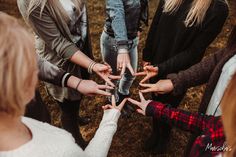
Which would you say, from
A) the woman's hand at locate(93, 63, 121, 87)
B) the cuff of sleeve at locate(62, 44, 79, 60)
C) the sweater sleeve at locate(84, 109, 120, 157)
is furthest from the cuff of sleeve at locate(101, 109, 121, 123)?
the cuff of sleeve at locate(62, 44, 79, 60)

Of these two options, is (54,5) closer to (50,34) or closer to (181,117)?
(50,34)

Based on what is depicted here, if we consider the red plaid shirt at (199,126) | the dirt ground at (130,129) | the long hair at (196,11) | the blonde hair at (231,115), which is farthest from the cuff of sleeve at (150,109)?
the dirt ground at (130,129)

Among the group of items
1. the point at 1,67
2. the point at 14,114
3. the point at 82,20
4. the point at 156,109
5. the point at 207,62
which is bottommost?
the point at 156,109

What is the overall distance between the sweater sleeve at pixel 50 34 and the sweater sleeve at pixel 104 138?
0.68 m

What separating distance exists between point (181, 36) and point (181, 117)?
67 cm

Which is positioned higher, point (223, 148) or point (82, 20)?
point (82, 20)

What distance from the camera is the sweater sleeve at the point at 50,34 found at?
2.32m

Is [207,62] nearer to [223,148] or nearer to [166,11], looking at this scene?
[166,11]

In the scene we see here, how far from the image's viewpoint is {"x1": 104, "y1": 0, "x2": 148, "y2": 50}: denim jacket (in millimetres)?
2793

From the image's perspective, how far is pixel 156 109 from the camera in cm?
212

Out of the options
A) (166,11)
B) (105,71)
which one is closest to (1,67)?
(105,71)

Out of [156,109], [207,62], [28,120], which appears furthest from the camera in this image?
[207,62]

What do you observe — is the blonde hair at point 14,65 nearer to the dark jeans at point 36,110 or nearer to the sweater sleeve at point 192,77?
the dark jeans at point 36,110

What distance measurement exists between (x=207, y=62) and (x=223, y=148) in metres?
0.79
